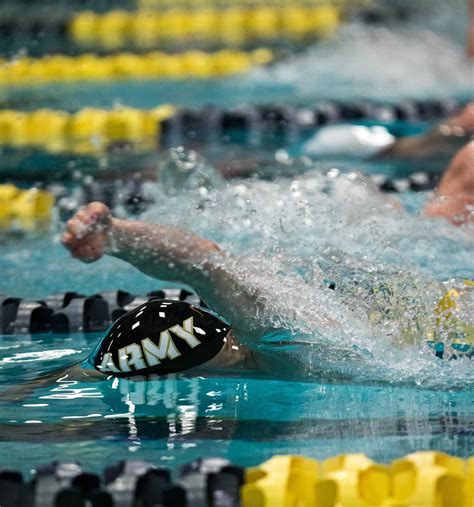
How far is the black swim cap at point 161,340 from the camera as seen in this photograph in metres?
2.12

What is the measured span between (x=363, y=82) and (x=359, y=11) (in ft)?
6.65

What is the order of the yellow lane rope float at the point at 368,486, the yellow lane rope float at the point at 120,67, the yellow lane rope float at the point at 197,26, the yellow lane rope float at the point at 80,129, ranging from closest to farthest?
1. the yellow lane rope float at the point at 368,486
2. the yellow lane rope float at the point at 80,129
3. the yellow lane rope float at the point at 120,67
4. the yellow lane rope float at the point at 197,26

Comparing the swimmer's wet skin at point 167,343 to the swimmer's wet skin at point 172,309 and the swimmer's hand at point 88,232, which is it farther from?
the swimmer's hand at point 88,232

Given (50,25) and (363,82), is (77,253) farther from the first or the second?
(50,25)

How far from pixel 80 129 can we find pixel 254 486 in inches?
142

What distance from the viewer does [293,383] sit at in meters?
2.19

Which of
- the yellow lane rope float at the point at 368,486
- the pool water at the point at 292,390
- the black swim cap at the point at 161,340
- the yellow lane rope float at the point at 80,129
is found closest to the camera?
the yellow lane rope float at the point at 368,486

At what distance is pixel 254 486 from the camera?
5.12ft

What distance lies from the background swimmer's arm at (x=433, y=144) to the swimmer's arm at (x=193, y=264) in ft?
7.38

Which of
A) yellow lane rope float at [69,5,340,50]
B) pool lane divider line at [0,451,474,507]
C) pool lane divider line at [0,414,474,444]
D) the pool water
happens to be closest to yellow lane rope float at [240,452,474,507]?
pool lane divider line at [0,451,474,507]

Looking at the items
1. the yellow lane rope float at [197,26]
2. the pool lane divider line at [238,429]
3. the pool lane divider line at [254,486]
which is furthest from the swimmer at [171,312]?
the yellow lane rope float at [197,26]

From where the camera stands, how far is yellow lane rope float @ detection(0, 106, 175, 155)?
16.0 ft

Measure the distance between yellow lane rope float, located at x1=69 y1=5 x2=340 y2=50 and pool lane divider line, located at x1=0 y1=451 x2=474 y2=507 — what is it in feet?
19.0

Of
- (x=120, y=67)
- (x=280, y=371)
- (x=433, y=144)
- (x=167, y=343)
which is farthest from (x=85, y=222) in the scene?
(x=120, y=67)
